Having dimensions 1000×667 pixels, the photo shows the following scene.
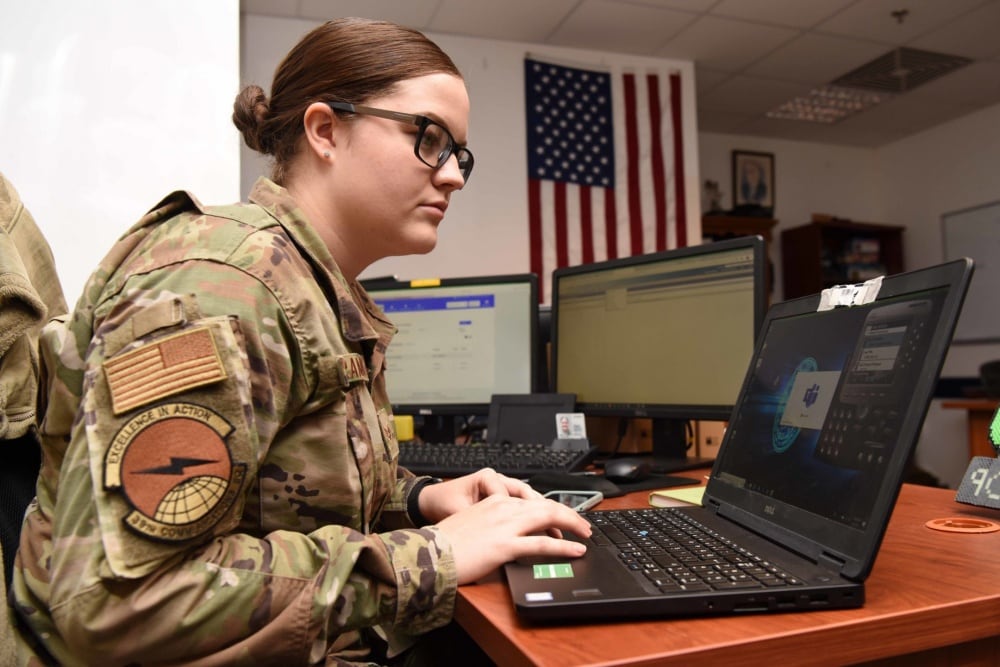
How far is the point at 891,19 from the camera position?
4164 mm

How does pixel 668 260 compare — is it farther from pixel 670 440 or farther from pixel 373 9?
pixel 373 9

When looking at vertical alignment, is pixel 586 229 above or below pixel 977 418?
above

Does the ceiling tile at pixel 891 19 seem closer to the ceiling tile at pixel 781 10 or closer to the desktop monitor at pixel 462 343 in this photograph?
the ceiling tile at pixel 781 10

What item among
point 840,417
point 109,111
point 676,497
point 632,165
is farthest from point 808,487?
point 632,165

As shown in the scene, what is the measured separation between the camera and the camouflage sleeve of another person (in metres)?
0.60

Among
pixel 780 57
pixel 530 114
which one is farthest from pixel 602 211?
pixel 780 57

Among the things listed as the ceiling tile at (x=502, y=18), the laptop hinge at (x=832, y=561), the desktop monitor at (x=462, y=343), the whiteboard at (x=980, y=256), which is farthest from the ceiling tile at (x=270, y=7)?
the whiteboard at (x=980, y=256)

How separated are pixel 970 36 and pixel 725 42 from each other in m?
1.44

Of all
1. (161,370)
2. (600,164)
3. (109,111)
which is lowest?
(161,370)

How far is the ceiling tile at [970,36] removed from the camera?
13.6ft

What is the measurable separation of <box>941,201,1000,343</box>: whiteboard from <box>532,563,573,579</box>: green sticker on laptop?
19.1ft

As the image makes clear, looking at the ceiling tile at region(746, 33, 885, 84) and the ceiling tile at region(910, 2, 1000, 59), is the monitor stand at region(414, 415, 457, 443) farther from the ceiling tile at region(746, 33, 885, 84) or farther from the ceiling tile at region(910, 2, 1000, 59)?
the ceiling tile at region(910, 2, 1000, 59)

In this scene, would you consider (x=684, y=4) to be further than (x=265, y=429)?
Yes

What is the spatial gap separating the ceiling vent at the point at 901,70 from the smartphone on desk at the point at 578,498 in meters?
4.62
